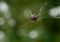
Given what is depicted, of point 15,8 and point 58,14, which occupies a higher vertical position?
point 15,8

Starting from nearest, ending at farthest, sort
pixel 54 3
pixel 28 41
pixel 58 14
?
1. pixel 58 14
2. pixel 54 3
3. pixel 28 41

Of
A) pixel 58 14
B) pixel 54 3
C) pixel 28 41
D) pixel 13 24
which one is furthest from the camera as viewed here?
pixel 13 24

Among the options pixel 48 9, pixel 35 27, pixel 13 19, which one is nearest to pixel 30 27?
pixel 35 27

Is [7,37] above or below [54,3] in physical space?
below

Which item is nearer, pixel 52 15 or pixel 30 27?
pixel 52 15

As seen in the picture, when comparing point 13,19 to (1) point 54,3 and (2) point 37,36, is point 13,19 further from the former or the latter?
(1) point 54,3

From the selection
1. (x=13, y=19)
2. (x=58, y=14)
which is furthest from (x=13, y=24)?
(x=58, y=14)

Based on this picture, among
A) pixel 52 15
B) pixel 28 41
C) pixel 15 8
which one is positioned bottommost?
pixel 28 41

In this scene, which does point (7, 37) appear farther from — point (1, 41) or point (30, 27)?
point (30, 27)

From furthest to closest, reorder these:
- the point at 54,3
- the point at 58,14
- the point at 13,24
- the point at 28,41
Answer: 1. the point at 13,24
2. the point at 28,41
3. the point at 54,3
4. the point at 58,14
